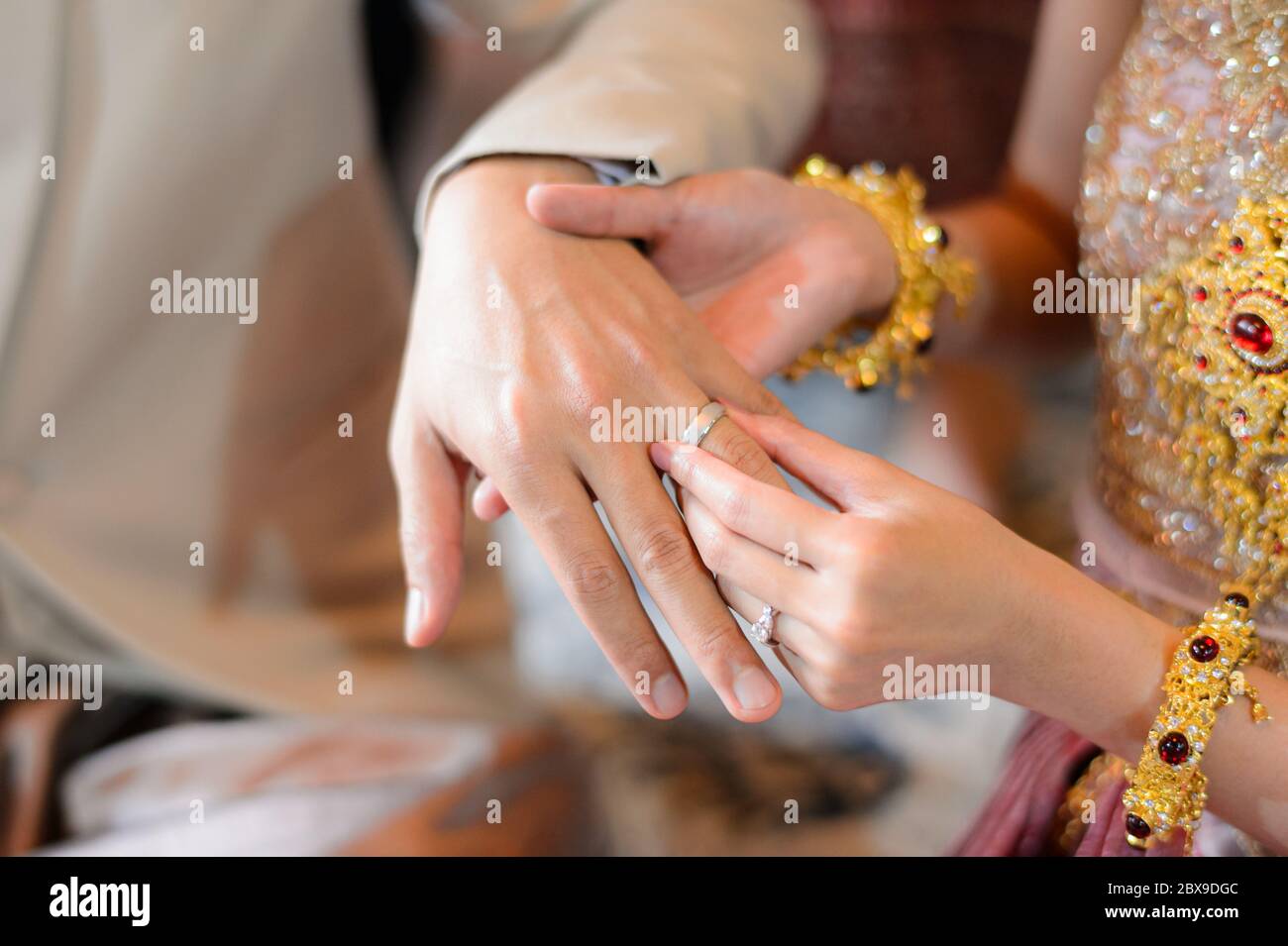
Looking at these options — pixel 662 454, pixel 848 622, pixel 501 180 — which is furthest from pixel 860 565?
pixel 501 180

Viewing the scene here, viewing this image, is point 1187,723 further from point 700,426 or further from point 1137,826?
point 700,426

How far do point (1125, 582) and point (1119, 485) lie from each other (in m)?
0.07

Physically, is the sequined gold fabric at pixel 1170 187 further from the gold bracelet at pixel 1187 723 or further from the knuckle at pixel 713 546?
the knuckle at pixel 713 546

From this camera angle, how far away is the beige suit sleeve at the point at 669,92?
2.23ft

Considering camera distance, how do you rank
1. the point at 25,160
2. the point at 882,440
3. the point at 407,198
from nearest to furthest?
the point at 25,160 < the point at 882,440 < the point at 407,198

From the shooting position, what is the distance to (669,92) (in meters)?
0.73

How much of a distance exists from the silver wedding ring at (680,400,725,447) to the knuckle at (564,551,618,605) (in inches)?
3.1

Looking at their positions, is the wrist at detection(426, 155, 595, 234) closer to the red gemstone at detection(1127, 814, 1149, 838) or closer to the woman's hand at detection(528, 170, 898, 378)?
the woman's hand at detection(528, 170, 898, 378)

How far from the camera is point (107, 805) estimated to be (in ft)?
2.52

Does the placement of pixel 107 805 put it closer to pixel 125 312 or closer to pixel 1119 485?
pixel 125 312

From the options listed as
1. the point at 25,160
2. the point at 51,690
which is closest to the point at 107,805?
the point at 51,690

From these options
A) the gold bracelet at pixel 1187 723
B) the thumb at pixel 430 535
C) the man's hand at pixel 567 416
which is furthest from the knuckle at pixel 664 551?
the gold bracelet at pixel 1187 723

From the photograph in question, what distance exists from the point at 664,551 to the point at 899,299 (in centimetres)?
31
